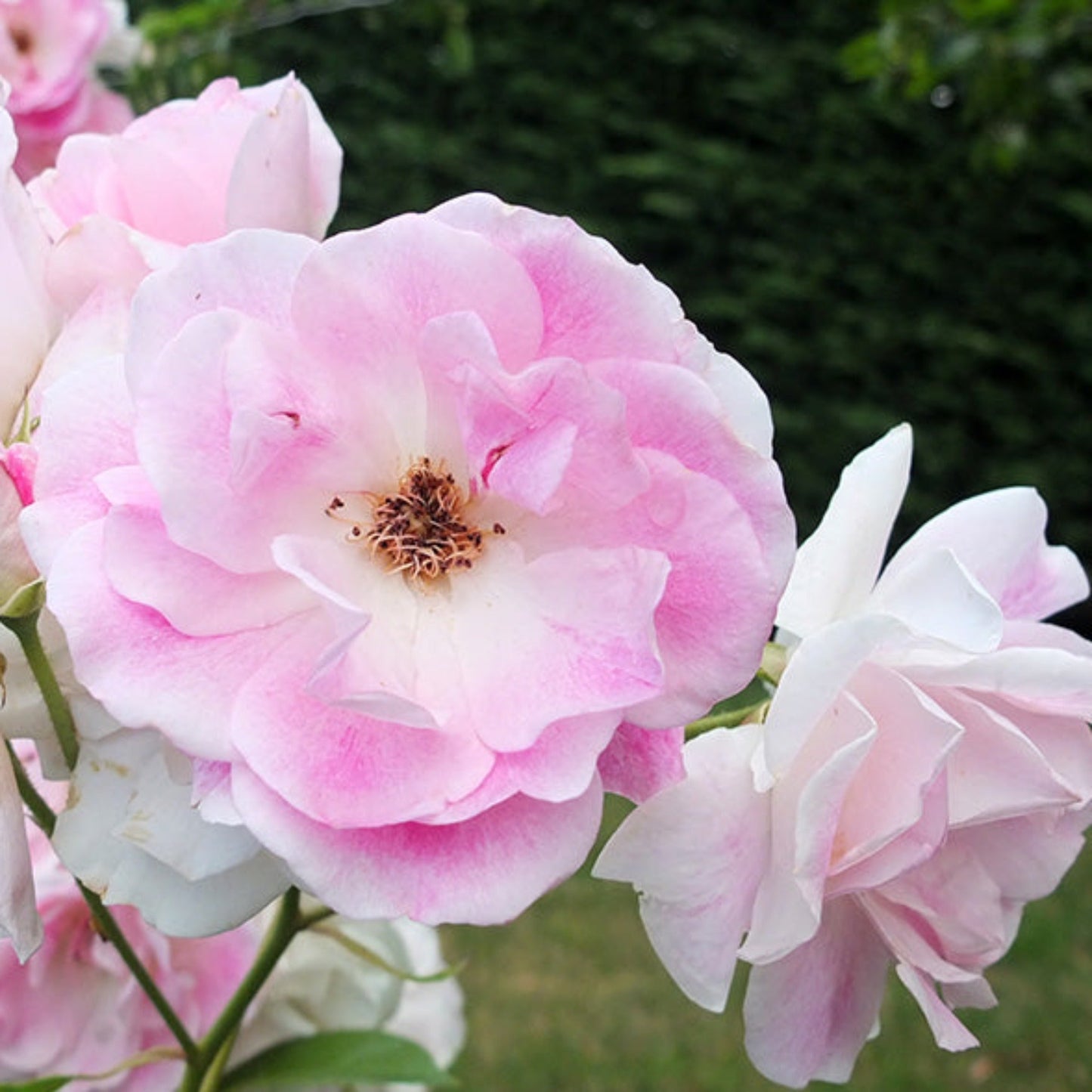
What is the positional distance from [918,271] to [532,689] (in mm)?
4327

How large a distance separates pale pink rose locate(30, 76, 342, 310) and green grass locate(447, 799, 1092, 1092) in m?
2.19

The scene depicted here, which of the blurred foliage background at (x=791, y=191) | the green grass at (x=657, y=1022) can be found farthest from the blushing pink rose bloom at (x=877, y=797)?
the blurred foliage background at (x=791, y=191)

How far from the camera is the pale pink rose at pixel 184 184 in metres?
0.56

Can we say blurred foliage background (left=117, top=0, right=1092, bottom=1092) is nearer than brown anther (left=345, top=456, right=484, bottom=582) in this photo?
No

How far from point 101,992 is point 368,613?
1.56 feet

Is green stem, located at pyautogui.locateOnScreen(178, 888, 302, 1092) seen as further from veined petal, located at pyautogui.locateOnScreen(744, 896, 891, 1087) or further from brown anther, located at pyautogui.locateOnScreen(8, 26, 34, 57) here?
brown anther, located at pyautogui.locateOnScreen(8, 26, 34, 57)

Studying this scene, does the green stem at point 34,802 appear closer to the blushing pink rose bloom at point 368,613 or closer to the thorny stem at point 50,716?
the thorny stem at point 50,716

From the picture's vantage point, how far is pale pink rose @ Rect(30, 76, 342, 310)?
561 millimetres

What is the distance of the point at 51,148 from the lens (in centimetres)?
137

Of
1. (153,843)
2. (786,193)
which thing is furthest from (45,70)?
(786,193)

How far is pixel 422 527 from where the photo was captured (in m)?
0.52

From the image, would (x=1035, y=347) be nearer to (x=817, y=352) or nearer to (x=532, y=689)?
(x=817, y=352)

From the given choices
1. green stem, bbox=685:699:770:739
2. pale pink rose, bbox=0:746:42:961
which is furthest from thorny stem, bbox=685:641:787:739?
pale pink rose, bbox=0:746:42:961

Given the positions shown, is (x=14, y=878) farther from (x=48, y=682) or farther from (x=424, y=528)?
(x=424, y=528)
